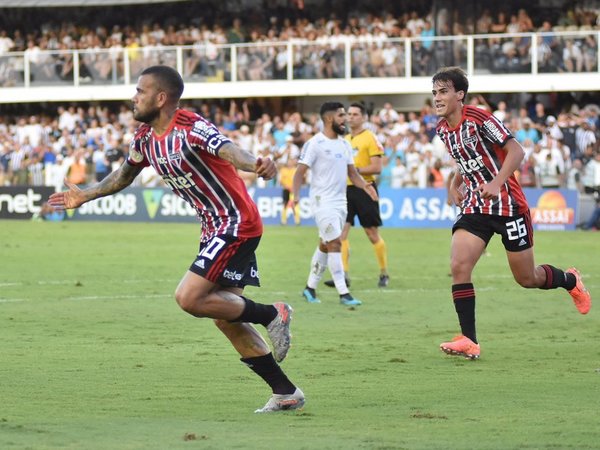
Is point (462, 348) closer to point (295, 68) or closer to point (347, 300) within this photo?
point (347, 300)

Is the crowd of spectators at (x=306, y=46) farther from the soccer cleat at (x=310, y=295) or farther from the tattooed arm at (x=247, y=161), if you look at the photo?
the tattooed arm at (x=247, y=161)

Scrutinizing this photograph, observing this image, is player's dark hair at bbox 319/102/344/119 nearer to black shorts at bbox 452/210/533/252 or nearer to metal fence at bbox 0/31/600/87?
black shorts at bbox 452/210/533/252

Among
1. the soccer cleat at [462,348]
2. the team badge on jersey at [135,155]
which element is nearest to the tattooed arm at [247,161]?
the team badge on jersey at [135,155]

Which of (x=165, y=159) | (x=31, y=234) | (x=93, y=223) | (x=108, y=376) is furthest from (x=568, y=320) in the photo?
(x=93, y=223)

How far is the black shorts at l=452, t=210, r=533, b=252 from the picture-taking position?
10617mm

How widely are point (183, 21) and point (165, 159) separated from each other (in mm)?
41827

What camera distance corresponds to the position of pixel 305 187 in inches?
1326

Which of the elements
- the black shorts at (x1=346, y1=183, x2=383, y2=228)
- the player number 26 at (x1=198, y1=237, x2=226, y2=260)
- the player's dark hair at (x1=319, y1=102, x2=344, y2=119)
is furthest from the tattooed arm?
the black shorts at (x1=346, y1=183, x2=383, y2=228)

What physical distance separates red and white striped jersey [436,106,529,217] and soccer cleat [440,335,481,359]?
1.10 m

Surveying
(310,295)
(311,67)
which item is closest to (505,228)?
(310,295)

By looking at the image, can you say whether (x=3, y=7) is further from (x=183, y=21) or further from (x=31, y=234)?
(x=31, y=234)

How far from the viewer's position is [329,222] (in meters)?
15.3

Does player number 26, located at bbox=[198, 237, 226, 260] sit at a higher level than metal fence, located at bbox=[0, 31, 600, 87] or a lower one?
lower

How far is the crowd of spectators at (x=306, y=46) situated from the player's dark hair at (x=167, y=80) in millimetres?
31000
